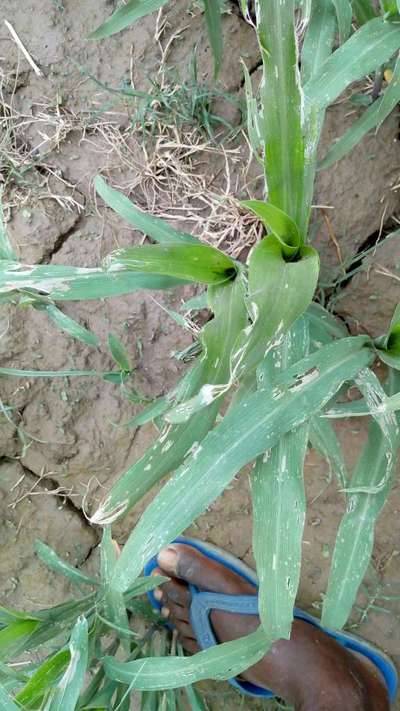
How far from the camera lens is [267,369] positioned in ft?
2.93

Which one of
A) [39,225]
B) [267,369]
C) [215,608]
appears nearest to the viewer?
[267,369]

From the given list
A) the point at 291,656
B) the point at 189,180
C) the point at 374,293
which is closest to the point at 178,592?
the point at 291,656

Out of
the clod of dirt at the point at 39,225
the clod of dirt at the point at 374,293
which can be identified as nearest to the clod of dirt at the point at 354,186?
the clod of dirt at the point at 374,293

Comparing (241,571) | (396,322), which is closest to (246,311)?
(396,322)

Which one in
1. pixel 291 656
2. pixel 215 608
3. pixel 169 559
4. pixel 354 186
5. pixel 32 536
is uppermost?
pixel 354 186

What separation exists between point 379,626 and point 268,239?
1133 millimetres

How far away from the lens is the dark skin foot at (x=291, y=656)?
1.50m

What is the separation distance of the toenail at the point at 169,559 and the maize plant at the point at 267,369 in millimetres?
576

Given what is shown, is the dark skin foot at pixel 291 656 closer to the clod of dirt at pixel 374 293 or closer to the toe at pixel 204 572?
the toe at pixel 204 572

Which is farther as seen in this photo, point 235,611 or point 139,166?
point 235,611

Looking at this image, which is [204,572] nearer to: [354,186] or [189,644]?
[189,644]

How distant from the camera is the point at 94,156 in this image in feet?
4.88

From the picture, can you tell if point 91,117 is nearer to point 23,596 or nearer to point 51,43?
point 51,43

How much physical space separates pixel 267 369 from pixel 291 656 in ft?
3.19
